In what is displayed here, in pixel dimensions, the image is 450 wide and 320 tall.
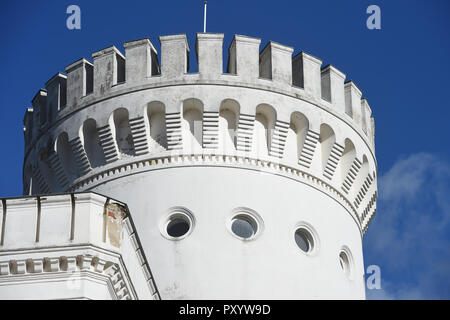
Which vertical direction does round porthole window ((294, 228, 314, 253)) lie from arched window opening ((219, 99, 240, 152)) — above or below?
below

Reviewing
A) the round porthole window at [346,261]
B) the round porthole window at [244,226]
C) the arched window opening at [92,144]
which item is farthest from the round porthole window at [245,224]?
the arched window opening at [92,144]

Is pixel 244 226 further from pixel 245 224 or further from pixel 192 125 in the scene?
pixel 192 125

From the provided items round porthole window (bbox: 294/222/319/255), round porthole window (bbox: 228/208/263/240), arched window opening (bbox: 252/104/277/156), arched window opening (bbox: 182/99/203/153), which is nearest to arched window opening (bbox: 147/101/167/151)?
arched window opening (bbox: 182/99/203/153)

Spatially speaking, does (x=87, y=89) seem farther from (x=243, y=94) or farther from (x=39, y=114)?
(x=243, y=94)

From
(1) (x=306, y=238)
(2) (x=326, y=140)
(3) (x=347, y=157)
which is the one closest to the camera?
(1) (x=306, y=238)

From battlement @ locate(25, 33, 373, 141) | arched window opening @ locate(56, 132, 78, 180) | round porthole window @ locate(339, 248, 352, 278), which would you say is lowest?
round porthole window @ locate(339, 248, 352, 278)

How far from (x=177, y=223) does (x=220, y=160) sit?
188 cm

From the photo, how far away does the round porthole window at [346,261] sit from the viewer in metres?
31.9

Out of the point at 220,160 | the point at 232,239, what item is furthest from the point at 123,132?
the point at 232,239

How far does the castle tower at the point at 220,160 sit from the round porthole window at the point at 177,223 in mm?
27

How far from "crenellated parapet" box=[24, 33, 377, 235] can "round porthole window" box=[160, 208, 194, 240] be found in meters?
1.28

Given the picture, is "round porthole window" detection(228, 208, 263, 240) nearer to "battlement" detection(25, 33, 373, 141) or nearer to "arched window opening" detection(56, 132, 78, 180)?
"battlement" detection(25, 33, 373, 141)

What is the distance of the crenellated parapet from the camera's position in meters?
31.2

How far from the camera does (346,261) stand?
32062mm
